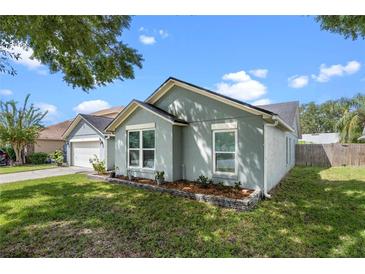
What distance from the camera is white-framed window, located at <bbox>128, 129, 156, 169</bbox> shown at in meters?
9.03

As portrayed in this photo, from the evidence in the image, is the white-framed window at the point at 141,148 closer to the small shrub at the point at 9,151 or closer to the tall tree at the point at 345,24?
the tall tree at the point at 345,24

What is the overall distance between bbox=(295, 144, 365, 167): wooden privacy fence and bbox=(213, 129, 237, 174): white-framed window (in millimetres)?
12258

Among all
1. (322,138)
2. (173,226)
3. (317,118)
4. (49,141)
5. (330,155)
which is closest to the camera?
(173,226)

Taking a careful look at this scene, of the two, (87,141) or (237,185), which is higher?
(87,141)

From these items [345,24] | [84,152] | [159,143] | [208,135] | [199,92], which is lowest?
[84,152]

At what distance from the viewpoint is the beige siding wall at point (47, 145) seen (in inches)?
899

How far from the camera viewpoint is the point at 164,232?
440 centimetres

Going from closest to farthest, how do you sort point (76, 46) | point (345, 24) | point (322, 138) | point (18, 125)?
1. point (345, 24)
2. point (76, 46)
3. point (18, 125)
4. point (322, 138)

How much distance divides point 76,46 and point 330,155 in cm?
1742

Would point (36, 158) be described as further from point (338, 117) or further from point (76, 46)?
point (338, 117)

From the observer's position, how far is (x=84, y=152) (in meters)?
16.7

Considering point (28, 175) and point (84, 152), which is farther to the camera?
point (84, 152)

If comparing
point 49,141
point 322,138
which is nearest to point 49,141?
point 49,141
